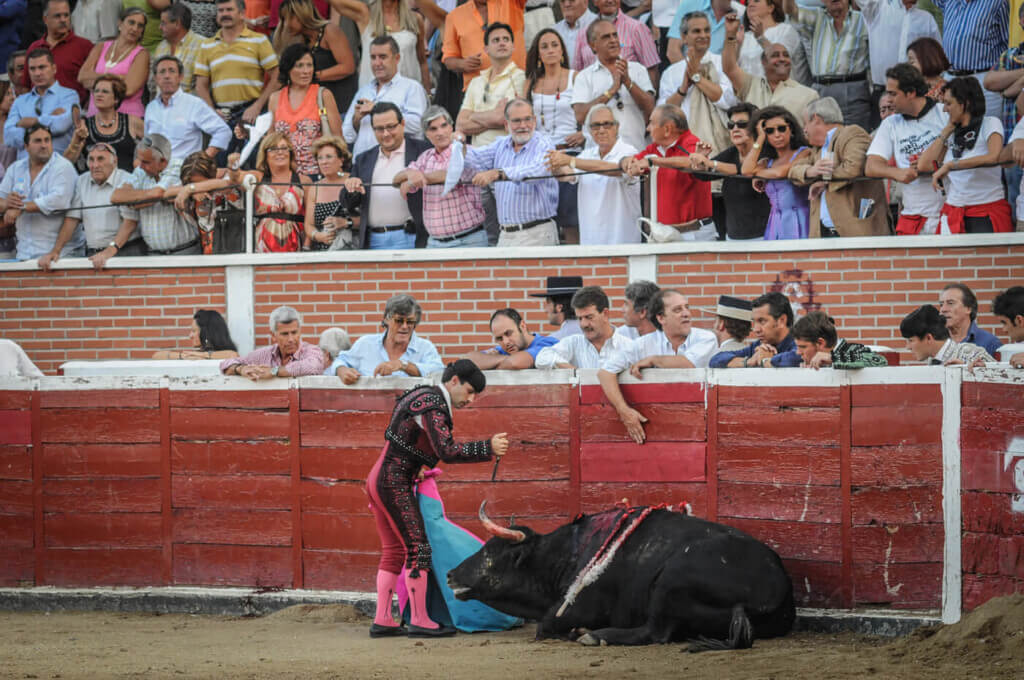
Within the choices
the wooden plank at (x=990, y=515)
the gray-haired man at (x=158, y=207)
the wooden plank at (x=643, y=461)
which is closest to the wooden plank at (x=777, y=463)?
the wooden plank at (x=643, y=461)

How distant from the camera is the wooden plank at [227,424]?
7816mm

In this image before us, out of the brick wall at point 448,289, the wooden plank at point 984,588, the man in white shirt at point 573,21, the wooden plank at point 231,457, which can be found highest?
the man in white shirt at point 573,21

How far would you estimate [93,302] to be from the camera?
10.9 meters

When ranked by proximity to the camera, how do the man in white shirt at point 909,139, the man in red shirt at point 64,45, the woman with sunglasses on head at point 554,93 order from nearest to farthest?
the man in white shirt at point 909,139 → the woman with sunglasses on head at point 554,93 → the man in red shirt at point 64,45

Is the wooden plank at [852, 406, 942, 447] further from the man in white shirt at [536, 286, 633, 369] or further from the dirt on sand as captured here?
the man in white shirt at [536, 286, 633, 369]

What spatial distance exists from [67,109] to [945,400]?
8.39 metres

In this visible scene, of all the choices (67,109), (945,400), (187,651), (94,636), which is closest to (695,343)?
(945,400)

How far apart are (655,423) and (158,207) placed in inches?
213

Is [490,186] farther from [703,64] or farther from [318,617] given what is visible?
[318,617]

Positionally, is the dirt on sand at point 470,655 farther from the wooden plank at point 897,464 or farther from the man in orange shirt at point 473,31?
the man in orange shirt at point 473,31

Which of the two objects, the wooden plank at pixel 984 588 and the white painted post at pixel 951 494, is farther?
the white painted post at pixel 951 494

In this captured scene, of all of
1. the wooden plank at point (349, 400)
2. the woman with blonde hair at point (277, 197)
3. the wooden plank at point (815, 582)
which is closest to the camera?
the wooden plank at point (815, 582)

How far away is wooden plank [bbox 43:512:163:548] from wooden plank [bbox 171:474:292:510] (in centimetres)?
24

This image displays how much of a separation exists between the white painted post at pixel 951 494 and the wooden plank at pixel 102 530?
4.49m
